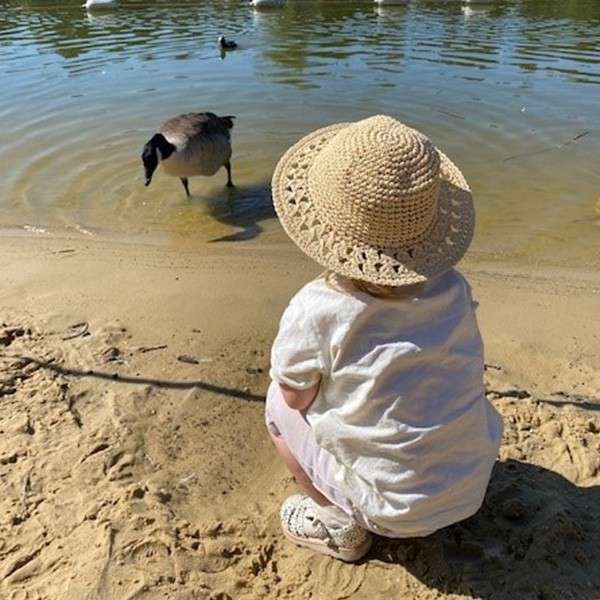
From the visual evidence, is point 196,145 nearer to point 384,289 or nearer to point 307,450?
point 307,450

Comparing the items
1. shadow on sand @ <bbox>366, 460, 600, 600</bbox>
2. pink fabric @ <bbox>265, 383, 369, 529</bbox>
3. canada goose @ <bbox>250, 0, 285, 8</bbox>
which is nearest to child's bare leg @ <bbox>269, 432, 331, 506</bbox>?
pink fabric @ <bbox>265, 383, 369, 529</bbox>

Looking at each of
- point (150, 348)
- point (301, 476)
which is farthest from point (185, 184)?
point (301, 476)

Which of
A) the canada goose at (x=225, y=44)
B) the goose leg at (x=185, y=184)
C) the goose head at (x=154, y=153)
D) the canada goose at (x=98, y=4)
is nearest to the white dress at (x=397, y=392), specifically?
the goose head at (x=154, y=153)

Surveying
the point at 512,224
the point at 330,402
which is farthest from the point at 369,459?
the point at 512,224

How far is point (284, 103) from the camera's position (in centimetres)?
952

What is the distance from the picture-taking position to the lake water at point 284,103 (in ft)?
Answer: 21.0

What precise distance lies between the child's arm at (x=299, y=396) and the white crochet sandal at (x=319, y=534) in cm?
50

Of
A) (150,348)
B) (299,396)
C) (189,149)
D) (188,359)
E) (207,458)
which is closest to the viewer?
(299,396)

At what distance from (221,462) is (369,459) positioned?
3.38ft

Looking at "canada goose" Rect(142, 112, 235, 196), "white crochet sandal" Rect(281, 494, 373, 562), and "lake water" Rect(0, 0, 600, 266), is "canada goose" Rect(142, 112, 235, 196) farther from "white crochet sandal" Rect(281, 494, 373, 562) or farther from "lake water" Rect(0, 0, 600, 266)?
"white crochet sandal" Rect(281, 494, 373, 562)

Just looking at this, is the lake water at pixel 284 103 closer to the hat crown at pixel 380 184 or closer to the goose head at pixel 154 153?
the goose head at pixel 154 153

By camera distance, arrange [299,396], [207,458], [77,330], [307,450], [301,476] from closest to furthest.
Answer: [299,396]
[307,450]
[301,476]
[207,458]
[77,330]

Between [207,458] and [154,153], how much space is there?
Answer: 4.19 metres

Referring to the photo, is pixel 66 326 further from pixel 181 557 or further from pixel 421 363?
pixel 421 363
